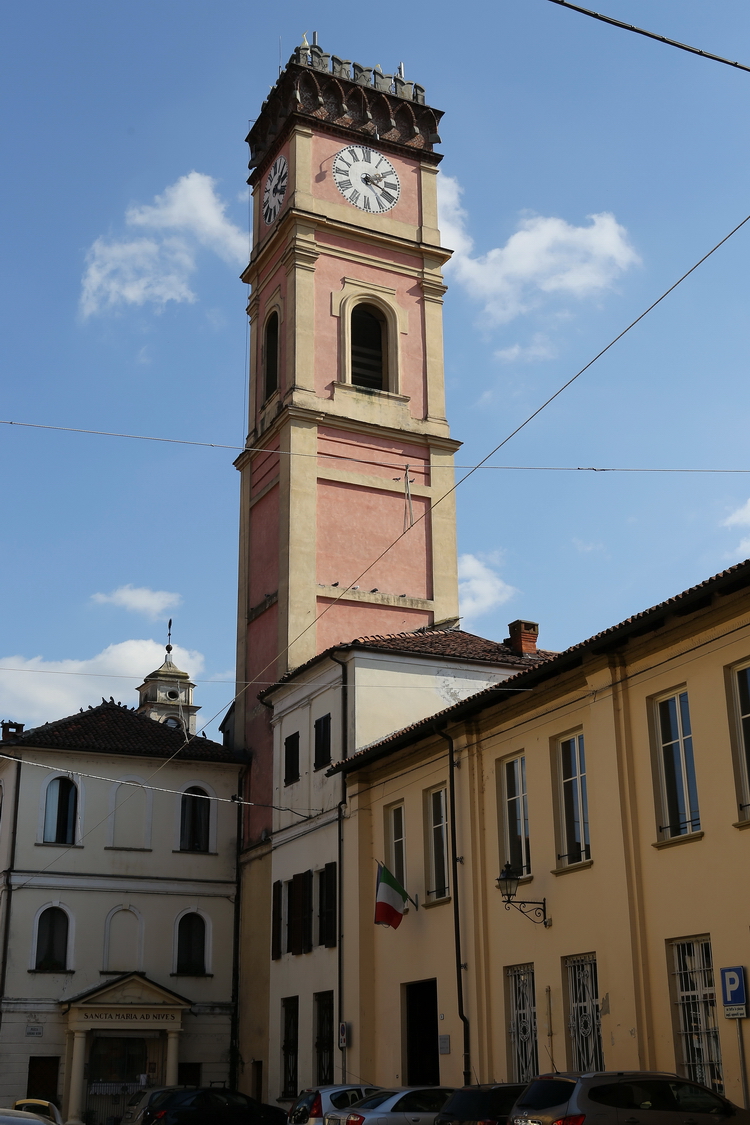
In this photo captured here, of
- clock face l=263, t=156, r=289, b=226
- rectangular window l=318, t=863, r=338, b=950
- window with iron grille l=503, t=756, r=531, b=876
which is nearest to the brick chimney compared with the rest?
rectangular window l=318, t=863, r=338, b=950

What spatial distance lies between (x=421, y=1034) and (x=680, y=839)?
9.10m

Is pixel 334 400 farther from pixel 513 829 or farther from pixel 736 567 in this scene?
pixel 736 567

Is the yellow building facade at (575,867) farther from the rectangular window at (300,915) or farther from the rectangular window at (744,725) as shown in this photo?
the rectangular window at (300,915)

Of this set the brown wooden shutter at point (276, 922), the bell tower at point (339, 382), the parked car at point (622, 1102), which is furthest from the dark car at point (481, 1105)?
the bell tower at point (339, 382)

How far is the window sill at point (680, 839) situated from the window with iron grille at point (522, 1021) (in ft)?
13.5

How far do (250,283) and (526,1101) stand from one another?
110 ft

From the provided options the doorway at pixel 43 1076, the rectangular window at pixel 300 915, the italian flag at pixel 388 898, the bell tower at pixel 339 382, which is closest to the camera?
the italian flag at pixel 388 898

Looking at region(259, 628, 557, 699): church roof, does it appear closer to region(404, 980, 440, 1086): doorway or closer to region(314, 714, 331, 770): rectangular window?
region(314, 714, 331, 770): rectangular window

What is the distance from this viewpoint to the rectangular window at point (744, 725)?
53.6 ft

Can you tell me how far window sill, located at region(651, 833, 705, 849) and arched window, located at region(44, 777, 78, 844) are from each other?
67.1 feet

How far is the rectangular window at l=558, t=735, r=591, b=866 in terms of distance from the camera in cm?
1978

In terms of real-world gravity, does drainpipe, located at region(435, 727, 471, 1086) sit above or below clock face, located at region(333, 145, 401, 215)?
below

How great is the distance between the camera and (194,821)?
117 feet

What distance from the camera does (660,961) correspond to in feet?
56.9
